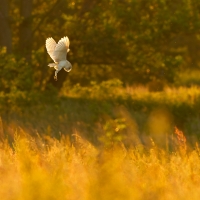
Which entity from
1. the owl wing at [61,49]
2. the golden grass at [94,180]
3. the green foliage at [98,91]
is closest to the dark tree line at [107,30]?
the green foliage at [98,91]

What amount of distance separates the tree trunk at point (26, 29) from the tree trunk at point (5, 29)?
14.2 inches

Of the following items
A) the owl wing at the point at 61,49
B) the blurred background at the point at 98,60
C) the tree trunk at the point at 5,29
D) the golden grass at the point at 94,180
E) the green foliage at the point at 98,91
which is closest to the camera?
the golden grass at the point at 94,180

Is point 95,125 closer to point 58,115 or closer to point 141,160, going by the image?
point 58,115

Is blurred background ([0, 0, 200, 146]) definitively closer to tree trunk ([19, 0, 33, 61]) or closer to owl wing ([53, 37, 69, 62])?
tree trunk ([19, 0, 33, 61])

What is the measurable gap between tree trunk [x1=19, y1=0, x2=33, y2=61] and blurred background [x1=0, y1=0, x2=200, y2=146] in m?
0.02

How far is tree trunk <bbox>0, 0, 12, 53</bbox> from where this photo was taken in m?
17.7

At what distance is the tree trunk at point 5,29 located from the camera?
58.0 ft

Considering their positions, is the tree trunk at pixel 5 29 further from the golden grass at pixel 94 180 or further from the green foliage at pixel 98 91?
the golden grass at pixel 94 180

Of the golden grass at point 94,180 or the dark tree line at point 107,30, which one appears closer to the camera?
the golden grass at point 94,180

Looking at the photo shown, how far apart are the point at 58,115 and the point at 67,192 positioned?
11687 mm

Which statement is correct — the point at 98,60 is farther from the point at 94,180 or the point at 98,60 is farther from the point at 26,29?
the point at 94,180

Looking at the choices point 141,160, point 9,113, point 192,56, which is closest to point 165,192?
point 141,160

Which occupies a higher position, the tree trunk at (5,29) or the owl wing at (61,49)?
the tree trunk at (5,29)

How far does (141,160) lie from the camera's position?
26.1 ft
